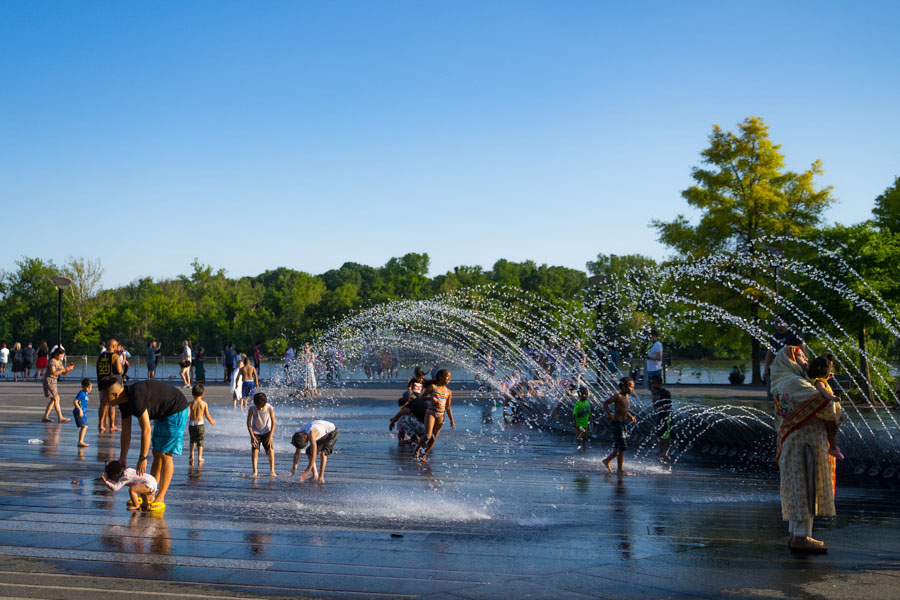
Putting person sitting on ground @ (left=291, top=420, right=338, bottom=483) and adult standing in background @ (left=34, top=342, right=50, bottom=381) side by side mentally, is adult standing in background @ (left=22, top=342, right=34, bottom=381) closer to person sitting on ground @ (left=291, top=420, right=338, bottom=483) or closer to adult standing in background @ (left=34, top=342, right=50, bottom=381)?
adult standing in background @ (left=34, top=342, right=50, bottom=381)

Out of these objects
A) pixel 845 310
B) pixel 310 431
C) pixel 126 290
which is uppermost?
pixel 126 290

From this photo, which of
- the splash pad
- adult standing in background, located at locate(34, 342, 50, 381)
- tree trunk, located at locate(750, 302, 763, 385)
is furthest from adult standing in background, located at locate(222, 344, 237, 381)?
tree trunk, located at locate(750, 302, 763, 385)

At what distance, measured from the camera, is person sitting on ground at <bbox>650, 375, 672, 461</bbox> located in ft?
42.7

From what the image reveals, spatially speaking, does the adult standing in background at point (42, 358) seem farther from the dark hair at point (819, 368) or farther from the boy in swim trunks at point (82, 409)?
the dark hair at point (819, 368)

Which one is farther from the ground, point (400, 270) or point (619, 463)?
point (400, 270)

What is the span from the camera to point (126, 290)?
84562mm

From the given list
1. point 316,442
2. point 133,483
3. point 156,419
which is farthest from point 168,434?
point 316,442

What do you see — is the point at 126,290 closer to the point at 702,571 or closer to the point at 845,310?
the point at 845,310

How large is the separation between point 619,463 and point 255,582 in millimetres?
7127

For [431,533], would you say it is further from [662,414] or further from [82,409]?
[82,409]

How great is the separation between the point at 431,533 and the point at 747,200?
2909 cm

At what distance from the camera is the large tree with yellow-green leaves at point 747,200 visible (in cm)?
3197

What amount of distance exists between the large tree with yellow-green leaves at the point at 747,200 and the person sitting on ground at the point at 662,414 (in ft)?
65.5

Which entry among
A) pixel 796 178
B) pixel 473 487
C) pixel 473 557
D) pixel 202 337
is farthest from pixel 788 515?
pixel 202 337
